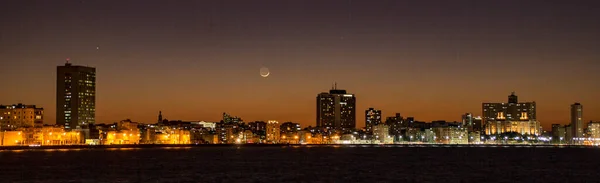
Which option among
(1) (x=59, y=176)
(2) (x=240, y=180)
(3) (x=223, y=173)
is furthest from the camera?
(3) (x=223, y=173)

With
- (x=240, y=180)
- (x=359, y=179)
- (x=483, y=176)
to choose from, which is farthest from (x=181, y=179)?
(x=483, y=176)

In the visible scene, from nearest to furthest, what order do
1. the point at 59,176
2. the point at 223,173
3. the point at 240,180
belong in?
the point at 240,180, the point at 59,176, the point at 223,173

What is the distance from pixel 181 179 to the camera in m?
76.6

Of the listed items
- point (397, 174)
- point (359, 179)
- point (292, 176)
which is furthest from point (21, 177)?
point (397, 174)

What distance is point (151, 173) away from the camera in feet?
281

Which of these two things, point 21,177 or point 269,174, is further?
point 269,174

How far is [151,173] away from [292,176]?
1487 centimetres

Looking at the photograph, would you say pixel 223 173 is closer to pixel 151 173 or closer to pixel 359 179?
pixel 151 173

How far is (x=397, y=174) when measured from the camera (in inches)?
3406

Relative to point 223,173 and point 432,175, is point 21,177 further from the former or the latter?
point 432,175

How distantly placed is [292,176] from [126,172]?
59.8 ft

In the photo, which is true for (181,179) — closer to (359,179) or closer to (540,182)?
(359,179)

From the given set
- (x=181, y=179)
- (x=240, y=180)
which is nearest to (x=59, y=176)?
(x=181, y=179)

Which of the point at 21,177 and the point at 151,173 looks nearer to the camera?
the point at 21,177
